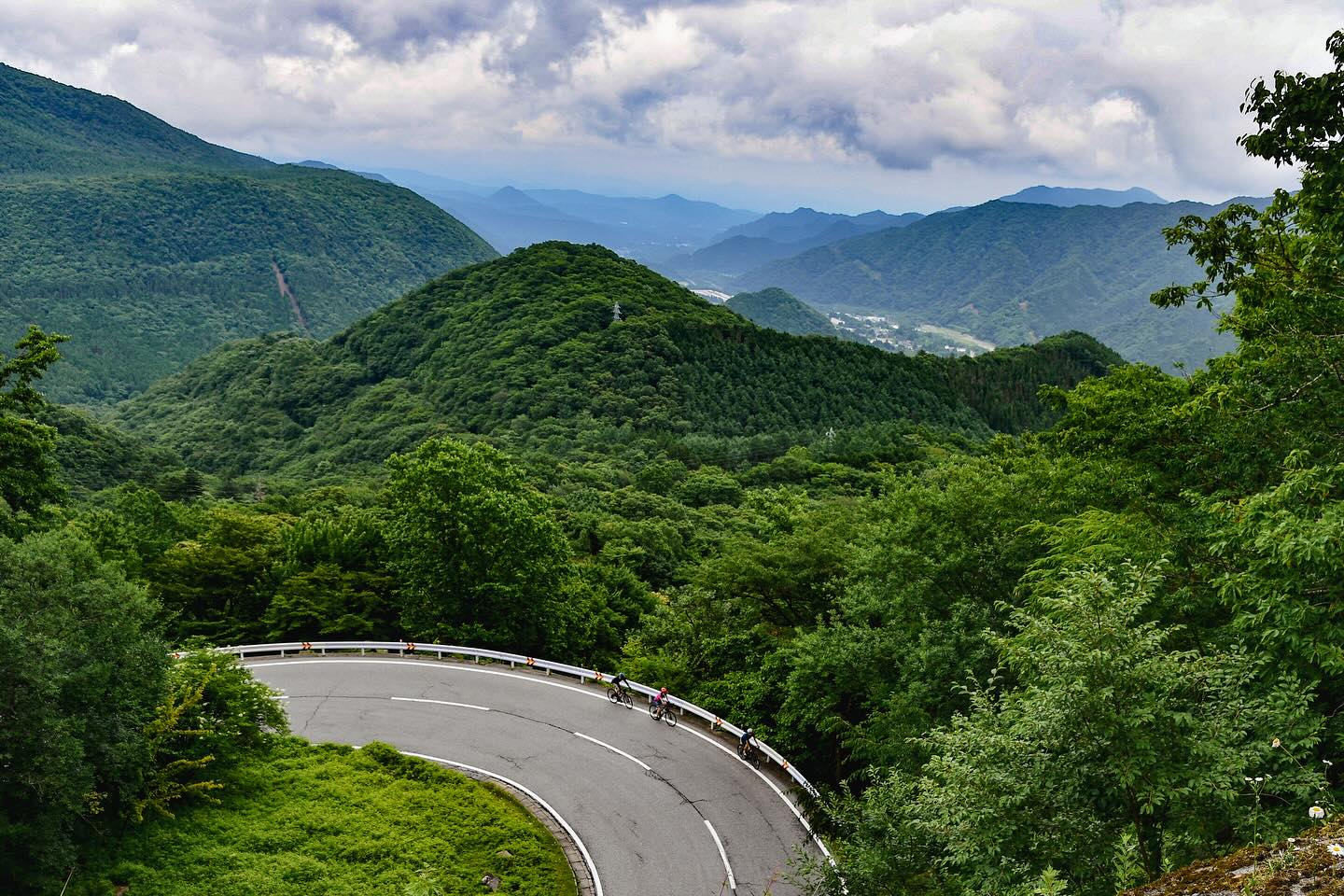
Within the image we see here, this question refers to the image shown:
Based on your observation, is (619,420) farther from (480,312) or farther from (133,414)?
(133,414)

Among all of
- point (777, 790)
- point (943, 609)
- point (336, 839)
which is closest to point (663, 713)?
point (777, 790)

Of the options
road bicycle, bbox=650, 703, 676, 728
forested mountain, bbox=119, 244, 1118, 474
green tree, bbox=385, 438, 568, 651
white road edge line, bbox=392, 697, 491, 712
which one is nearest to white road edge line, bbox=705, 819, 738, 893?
road bicycle, bbox=650, 703, 676, 728

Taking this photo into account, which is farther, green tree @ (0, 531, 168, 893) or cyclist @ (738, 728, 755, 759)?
cyclist @ (738, 728, 755, 759)

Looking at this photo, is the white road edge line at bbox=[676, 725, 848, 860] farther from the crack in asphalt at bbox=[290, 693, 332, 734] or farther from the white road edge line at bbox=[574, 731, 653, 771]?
the crack in asphalt at bbox=[290, 693, 332, 734]

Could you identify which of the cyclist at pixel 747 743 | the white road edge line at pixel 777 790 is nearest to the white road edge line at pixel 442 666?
the white road edge line at pixel 777 790

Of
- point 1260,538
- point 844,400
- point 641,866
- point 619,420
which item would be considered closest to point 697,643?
point 641,866

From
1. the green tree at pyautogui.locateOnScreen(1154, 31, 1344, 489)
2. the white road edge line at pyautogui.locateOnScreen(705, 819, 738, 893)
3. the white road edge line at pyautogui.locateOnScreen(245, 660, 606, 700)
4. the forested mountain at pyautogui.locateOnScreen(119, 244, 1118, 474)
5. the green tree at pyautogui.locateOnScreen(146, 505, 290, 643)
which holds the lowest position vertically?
the white road edge line at pyautogui.locateOnScreen(705, 819, 738, 893)

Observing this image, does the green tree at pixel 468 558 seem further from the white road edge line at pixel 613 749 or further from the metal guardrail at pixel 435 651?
the white road edge line at pixel 613 749
